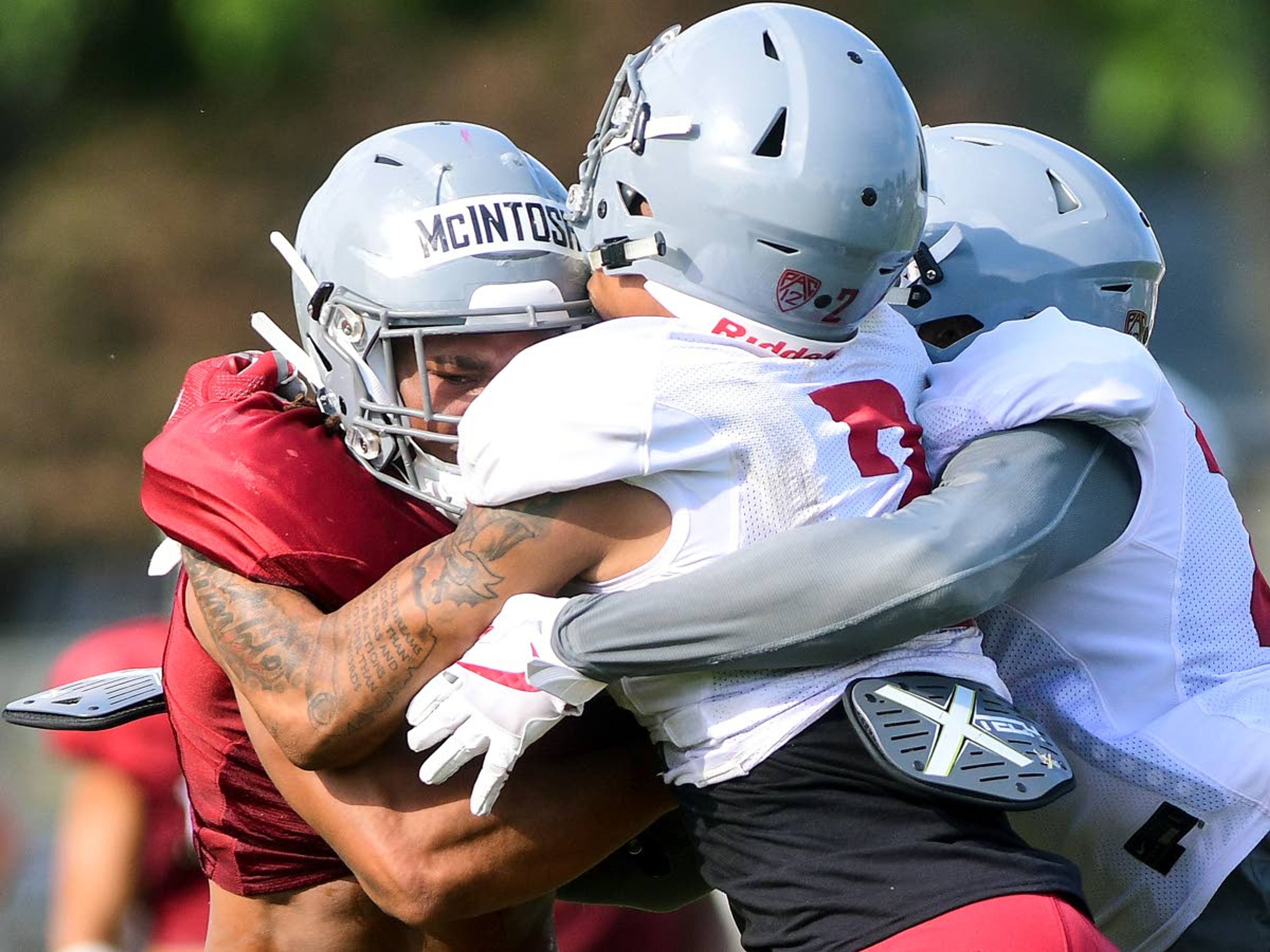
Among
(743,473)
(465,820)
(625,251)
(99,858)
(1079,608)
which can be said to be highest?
(625,251)

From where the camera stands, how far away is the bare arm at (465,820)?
2.05 meters

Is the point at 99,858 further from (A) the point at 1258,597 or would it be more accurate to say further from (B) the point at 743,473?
(A) the point at 1258,597

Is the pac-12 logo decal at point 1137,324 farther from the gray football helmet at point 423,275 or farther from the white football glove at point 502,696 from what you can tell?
the white football glove at point 502,696

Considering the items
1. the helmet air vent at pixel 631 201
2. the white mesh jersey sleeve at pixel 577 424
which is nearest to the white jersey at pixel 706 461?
the white mesh jersey sleeve at pixel 577 424

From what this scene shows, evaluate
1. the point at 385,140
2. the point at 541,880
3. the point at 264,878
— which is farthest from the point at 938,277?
the point at 264,878

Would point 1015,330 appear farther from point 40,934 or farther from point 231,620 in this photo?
point 40,934

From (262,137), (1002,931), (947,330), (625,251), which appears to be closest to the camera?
(1002,931)

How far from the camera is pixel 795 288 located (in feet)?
6.19

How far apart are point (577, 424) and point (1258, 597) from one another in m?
1.11

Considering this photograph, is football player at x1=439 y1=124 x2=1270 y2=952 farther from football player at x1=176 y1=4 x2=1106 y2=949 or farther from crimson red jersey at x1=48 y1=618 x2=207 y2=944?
crimson red jersey at x1=48 y1=618 x2=207 y2=944

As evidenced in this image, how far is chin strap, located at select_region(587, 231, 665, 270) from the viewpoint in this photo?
1961mm

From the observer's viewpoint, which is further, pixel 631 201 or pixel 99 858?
pixel 99 858

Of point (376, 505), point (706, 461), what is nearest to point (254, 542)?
point (376, 505)

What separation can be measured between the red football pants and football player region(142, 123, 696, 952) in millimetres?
613
